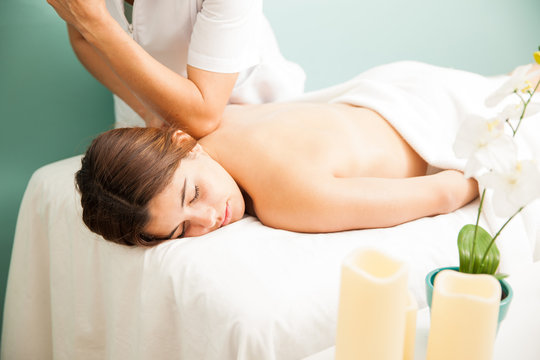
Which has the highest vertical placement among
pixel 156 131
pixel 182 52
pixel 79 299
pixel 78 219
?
pixel 182 52

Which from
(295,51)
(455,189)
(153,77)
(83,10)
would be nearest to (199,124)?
(153,77)

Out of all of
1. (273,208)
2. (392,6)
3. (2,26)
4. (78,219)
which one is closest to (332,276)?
(273,208)

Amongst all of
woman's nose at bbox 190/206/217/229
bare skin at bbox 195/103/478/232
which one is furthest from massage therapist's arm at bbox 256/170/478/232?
woman's nose at bbox 190/206/217/229

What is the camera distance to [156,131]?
1211 millimetres

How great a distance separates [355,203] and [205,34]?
560 mm

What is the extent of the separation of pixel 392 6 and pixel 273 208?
1.68 meters

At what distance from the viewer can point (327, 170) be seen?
3.97 feet

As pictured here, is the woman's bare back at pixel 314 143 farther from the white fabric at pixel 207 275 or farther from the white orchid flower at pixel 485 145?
the white orchid flower at pixel 485 145

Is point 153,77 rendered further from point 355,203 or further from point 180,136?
point 355,203

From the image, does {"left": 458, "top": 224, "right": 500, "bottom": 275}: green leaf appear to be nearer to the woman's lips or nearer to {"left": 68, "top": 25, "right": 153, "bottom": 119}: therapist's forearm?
the woman's lips

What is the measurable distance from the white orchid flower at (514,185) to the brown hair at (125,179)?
0.70 m

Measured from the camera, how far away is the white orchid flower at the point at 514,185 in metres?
0.56

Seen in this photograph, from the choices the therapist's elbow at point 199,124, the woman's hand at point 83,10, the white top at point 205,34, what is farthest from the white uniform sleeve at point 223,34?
the woman's hand at point 83,10

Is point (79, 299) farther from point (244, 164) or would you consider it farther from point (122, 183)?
point (244, 164)
